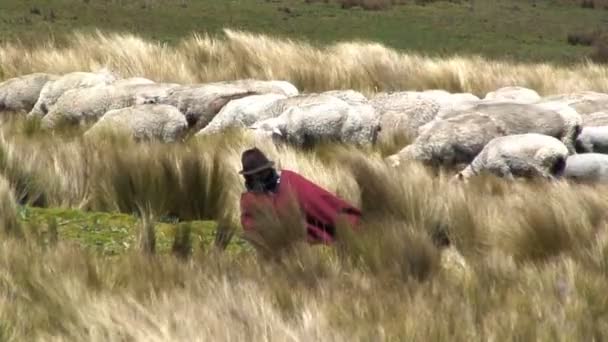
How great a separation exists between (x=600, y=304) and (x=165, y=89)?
8641 millimetres

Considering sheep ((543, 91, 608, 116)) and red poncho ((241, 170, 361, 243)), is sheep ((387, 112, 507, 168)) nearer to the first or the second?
sheep ((543, 91, 608, 116))

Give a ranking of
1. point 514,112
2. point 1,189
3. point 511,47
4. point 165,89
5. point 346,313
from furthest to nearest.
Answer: point 511,47, point 165,89, point 514,112, point 1,189, point 346,313

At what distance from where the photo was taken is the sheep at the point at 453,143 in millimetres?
10367

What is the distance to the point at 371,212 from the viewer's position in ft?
24.9

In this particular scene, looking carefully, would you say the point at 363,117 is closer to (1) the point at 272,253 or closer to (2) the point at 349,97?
(2) the point at 349,97

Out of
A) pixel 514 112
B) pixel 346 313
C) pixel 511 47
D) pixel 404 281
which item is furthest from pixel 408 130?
pixel 511 47

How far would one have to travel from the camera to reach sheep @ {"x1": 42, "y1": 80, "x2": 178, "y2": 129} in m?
12.8

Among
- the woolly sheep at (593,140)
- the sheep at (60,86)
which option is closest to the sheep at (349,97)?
the woolly sheep at (593,140)

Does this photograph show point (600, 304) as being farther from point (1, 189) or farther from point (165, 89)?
point (165, 89)

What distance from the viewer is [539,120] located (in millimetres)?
10695

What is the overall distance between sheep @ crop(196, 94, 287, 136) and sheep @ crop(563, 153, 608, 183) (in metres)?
3.39

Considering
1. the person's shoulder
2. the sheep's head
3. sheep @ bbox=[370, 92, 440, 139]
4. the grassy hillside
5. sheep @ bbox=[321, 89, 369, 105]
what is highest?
the person's shoulder

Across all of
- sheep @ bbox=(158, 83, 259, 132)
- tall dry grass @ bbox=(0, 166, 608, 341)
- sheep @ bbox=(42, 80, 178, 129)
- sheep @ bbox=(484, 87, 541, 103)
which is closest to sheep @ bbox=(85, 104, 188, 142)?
sheep @ bbox=(158, 83, 259, 132)

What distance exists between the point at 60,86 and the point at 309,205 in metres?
7.37
